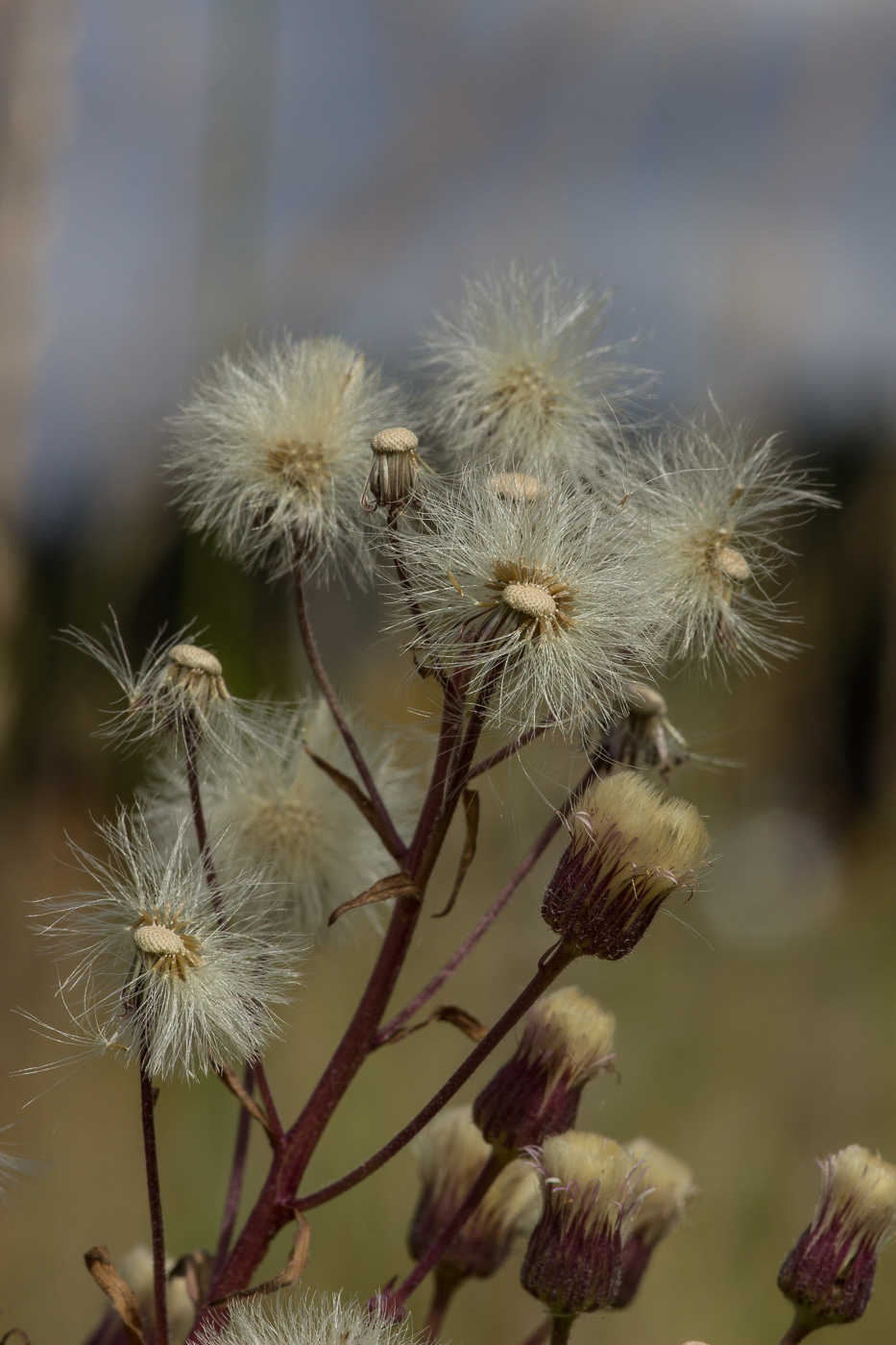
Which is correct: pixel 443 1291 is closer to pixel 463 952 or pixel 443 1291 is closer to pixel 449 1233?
pixel 449 1233

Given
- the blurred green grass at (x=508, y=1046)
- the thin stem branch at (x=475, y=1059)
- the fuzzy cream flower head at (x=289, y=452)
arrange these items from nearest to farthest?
the thin stem branch at (x=475, y=1059), the fuzzy cream flower head at (x=289, y=452), the blurred green grass at (x=508, y=1046)

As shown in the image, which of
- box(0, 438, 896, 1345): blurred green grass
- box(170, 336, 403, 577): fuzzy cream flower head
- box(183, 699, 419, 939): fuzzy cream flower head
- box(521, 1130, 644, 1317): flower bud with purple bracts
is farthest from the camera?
box(0, 438, 896, 1345): blurred green grass

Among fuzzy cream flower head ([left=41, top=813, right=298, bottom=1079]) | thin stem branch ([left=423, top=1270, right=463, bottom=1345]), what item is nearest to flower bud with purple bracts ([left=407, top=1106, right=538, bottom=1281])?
thin stem branch ([left=423, top=1270, right=463, bottom=1345])

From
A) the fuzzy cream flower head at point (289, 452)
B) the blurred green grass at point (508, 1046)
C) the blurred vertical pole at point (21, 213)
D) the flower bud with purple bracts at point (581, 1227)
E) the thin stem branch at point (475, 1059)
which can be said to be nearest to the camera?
the thin stem branch at point (475, 1059)

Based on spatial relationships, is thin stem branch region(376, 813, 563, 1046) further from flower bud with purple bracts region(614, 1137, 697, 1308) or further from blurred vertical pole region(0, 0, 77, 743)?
blurred vertical pole region(0, 0, 77, 743)

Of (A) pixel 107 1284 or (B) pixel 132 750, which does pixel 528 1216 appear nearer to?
(A) pixel 107 1284

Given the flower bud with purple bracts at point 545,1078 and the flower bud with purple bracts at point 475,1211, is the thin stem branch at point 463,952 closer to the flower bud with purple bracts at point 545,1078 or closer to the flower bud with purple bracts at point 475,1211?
the flower bud with purple bracts at point 545,1078

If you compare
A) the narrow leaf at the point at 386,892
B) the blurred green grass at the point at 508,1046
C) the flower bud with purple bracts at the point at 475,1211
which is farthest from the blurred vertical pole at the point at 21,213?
the narrow leaf at the point at 386,892
